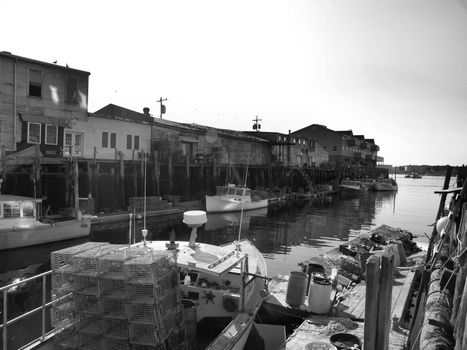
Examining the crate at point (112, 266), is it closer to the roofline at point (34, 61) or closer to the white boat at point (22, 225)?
the white boat at point (22, 225)

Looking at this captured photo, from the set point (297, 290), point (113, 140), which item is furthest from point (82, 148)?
point (297, 290)

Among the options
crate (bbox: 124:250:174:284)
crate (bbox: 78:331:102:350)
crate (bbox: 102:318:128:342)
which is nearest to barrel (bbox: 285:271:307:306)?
crate (bbox: 124:250:174:284)

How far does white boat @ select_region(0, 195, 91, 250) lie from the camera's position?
18000mm

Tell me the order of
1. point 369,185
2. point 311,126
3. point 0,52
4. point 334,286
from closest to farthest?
point 334,286
point 0,52
point 369,185
point 311,126

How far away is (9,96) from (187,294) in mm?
23878

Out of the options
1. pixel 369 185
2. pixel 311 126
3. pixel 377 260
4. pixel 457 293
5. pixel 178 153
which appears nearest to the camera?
pixel 377 260

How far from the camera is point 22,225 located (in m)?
18.5

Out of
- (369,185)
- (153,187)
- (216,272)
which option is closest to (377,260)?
(216,272)

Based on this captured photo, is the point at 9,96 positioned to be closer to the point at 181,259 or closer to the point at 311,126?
the point at 181,259

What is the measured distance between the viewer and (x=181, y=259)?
741 cm

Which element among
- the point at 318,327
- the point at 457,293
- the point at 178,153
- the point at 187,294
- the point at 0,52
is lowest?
the point at 318,327

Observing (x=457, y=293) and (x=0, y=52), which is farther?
(x=0, y=52)

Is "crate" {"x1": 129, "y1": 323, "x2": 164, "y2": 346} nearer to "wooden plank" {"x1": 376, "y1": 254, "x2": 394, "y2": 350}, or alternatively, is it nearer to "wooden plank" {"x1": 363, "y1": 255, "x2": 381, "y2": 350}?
"wooden plank" {"x1": 363, "y1": 255, "x2": 381, "y2": 350}

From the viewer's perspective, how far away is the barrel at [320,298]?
368 inches
